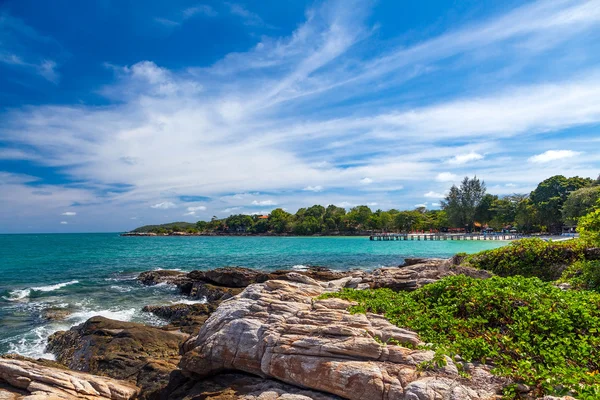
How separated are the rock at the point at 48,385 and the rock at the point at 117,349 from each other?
807mm

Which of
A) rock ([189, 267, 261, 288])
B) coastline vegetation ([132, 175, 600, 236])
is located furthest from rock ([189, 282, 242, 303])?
coastline vegetation ([132, 175, 600, 236])

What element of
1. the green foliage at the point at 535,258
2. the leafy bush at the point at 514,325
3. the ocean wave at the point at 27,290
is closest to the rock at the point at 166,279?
the ocean wave at the point at 27,290

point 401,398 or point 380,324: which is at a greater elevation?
point 380,324

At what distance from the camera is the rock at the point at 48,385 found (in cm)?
780

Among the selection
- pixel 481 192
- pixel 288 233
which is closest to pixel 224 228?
pixel 288 233

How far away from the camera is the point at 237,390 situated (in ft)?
22.0

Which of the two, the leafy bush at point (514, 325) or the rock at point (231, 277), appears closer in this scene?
the leafy bush at point (514, 325)

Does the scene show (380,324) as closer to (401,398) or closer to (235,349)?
(401,398)

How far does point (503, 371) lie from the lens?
211 inches

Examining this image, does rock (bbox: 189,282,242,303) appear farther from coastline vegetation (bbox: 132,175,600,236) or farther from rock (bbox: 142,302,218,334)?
coastline vegetation (bbox: 132,175,600,236)

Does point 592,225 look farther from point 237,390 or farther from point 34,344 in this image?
point 34,344

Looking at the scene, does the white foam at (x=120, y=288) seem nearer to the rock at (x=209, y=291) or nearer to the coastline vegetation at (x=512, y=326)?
the rock at (x=209, y=291)

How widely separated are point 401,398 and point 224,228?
191519mm

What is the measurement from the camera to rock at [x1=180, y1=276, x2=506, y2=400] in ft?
17.7
